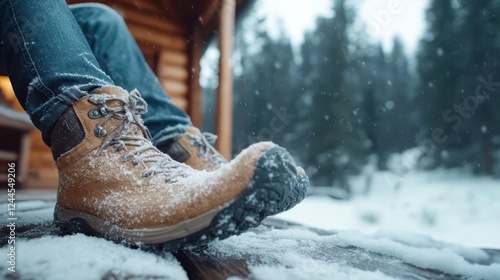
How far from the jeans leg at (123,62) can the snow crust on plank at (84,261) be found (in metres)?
0.67

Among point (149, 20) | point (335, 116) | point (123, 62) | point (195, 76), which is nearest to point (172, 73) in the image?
point (195, 76)

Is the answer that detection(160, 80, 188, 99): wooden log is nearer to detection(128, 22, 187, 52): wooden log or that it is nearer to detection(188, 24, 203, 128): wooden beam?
detection(188, 24, 203, 128): wooden beam

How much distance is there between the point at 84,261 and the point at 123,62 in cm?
107

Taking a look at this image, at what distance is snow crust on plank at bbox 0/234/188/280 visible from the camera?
0.49m

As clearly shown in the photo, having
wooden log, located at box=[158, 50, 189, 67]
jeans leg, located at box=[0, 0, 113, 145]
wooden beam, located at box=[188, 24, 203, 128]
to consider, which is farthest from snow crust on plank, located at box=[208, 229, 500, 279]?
wooden log, located at box=[158, 50, 189, 67]

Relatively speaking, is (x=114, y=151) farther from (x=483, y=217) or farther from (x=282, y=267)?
(x=483, y=217)

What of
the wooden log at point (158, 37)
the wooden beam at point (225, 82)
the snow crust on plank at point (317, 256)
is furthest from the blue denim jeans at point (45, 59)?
the wooden log at point (158, 37)

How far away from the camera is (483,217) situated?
33.5 feet

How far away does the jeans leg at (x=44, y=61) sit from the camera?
757mm

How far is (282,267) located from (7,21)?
92cm

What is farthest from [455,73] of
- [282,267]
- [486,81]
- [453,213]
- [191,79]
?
[282,267]

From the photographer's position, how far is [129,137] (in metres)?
0.78

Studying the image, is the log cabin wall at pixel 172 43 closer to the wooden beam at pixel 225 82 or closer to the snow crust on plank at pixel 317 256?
the wooden beam at pixel 225 82

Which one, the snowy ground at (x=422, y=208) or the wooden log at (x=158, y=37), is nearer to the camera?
the wooden log at (x=158, y=37)
